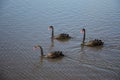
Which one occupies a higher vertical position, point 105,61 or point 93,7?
point 93,7

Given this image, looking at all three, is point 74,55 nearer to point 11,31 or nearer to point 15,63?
point 15,63

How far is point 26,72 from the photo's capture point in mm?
12812

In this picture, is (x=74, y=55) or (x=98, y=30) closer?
(x=74, y=55)

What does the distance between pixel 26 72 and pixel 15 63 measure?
44.0 inches

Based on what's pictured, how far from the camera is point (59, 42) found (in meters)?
16.8

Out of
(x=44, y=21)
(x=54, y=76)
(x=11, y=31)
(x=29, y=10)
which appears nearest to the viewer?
(x=54, y=76)

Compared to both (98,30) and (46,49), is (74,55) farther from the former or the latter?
(98,30)

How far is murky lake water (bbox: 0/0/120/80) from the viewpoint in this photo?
12727 millimetres

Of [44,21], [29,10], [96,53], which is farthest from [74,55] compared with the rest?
[29,10]

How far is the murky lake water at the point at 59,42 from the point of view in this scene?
501 inches

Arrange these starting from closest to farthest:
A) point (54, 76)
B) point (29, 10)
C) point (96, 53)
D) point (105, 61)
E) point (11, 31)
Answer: point (54, 76)
point (105, 61)
point (96, 53)
point (11, 31)
point (29, 10)

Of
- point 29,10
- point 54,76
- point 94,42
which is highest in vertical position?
point 29,10

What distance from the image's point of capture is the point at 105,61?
13.7 metres

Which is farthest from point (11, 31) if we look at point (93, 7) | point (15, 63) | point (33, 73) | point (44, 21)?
point (93, 7)
